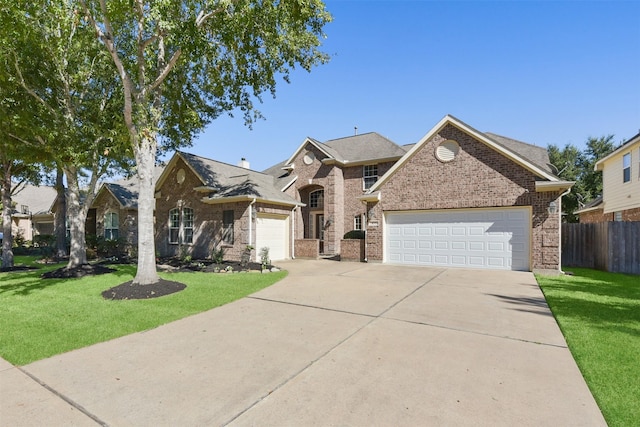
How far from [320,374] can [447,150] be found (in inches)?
463

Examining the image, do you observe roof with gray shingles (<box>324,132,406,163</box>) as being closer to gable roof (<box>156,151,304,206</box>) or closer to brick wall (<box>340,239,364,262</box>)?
gable roof (<box>156,151,304,206</box>)

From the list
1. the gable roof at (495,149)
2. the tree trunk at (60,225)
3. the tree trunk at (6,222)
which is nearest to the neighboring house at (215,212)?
the tree trunk at (60,225)

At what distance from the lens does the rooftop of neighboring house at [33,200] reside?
103 ft

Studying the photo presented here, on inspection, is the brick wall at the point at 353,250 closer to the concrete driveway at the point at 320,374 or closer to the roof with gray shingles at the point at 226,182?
the roof with gray shingles at the point at 226,182

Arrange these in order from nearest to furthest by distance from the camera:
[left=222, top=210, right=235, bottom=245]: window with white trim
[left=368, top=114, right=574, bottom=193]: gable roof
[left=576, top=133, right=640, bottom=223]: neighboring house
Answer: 1. [left=368, top=114, right=574, bottom=193]: gable roof
2. [left=576, top=133, right=640, bottom=223]: neighboring house
3. [left=222, top=210, right=235, bottom=245]: window with white trim

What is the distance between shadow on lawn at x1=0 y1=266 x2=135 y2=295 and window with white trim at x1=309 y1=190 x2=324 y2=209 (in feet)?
37.8

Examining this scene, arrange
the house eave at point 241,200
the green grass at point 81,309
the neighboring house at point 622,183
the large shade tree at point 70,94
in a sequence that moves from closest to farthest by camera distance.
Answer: the green grass at point 81,309
the large shade tree at point 70,94
the house eave at point 241,200
the neighboring house at point 622,183

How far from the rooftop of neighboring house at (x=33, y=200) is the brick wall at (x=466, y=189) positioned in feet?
115

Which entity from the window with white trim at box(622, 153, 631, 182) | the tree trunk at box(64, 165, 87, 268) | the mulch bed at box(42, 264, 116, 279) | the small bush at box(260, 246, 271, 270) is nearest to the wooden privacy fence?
the window with white trim at box(622, 153, 631, 182)

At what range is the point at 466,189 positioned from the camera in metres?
12.5

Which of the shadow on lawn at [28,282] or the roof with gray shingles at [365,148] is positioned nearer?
the shadow on lawn at [28,282]

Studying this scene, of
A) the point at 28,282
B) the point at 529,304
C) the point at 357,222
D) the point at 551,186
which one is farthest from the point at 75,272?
the point at 551,186

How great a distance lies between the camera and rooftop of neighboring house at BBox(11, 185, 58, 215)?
103 feet

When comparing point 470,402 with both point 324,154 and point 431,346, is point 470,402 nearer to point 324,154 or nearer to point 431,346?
point 431,346
